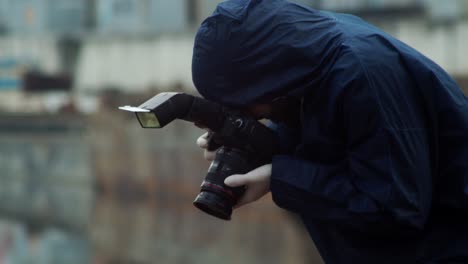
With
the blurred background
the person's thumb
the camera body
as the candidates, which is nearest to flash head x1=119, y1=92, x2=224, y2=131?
the camera body

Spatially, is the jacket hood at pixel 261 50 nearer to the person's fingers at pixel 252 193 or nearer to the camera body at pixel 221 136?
the camera body at pixel 221 136

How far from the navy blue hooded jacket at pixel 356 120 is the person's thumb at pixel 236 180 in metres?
0.08

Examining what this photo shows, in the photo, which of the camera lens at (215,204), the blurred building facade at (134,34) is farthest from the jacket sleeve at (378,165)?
the blurred building facade at (134,34)

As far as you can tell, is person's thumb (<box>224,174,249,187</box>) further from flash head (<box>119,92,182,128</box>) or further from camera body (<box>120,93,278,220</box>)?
flash head (<box>119,92,182,128</box>)

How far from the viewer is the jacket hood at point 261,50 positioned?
2174 millimetres

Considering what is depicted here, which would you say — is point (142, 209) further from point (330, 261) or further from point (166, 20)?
point (330, 261)

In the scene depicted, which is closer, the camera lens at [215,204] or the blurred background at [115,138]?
the camera lens at [215,204]

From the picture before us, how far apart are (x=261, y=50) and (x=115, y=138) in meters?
5.27

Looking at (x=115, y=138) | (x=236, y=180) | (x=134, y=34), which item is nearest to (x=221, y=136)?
(x=236, y=180)

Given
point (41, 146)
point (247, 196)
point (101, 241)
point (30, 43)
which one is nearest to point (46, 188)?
point (41, 146)

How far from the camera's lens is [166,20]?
850cm

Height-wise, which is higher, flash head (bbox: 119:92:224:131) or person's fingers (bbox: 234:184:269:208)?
flash head (bbox: 119:92:224:131)

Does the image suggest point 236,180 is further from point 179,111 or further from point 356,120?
point 356,120

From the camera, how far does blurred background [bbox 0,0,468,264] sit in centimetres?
643
